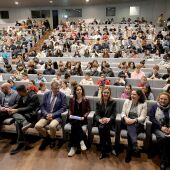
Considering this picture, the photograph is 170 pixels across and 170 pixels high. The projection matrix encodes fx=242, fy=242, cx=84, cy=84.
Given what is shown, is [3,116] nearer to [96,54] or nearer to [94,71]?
[94,71]

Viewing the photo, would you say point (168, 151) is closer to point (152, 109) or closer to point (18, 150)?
point (152, 109)

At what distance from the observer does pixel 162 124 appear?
309 cm

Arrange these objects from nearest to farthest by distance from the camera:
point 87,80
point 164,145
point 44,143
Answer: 1. point 164,145
2. point 44,143
3. point 87,80

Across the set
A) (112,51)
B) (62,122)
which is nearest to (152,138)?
(62,122)

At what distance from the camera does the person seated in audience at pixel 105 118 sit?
126 inches

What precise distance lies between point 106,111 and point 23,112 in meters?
1.25

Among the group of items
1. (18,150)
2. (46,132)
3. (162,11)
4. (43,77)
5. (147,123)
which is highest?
(162,11)

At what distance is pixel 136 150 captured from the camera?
3.00 metres

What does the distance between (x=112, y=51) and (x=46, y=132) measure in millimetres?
6562

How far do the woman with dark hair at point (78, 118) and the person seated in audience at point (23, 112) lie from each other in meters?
0.60

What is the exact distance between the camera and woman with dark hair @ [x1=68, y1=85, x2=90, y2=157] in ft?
10.9

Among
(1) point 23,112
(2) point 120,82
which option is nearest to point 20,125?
(1) point 23,112

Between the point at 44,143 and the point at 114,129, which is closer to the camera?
the point at 114,129

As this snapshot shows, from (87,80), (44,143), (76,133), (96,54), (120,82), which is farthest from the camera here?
(96,54)
